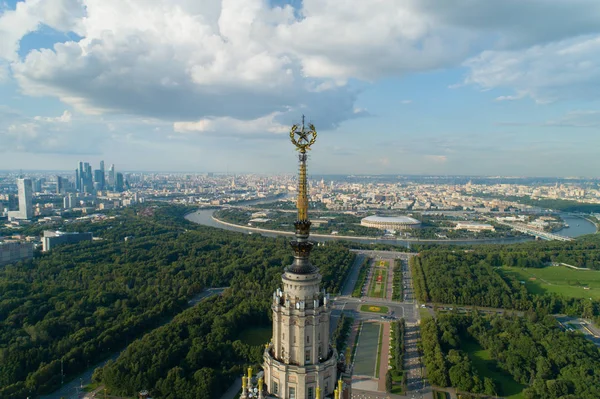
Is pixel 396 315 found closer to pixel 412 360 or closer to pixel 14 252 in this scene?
pixel 412 360

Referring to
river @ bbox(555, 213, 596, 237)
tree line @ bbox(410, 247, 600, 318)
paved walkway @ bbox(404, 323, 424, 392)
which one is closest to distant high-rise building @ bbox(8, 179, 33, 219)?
tree line @ bbox(410, 247, 600, 318)

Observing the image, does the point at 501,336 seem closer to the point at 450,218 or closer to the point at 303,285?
the point at 303,285

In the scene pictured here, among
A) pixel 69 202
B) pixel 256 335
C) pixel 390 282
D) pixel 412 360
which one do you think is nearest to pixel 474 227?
pixel 390 282

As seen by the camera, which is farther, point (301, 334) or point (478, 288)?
point (478, 288)

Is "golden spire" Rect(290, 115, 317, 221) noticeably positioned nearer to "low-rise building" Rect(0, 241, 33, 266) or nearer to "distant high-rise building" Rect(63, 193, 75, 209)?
"low-rise building" Rect(0, 241, 33, 266)

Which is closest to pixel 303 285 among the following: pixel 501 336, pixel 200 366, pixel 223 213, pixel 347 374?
pixel 347 374

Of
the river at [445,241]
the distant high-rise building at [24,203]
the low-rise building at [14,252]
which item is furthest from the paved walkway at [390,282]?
the distant high-rise building at [24,203]
